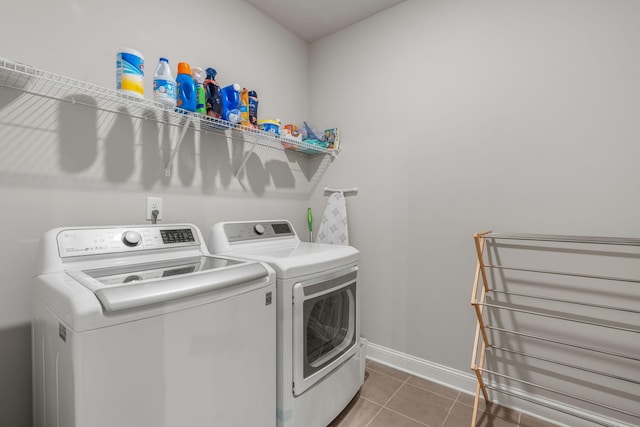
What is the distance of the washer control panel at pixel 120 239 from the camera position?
115 cm

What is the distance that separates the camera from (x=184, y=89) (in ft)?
4.82

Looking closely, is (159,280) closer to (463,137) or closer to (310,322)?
(310,322)

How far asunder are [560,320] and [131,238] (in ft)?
7.14

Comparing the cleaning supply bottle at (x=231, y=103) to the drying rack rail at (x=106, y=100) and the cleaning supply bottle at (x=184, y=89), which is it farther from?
the cleaning supply bottle at (x=184, y=89)

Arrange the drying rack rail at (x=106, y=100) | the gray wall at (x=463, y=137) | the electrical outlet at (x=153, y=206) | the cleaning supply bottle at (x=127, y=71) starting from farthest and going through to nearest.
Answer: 1. the electrical outlet at (x=153, y=206)
2. the gray wall at (x=463, y=137)
3. the cleaning supply bottle at (x=127, y=71)
4. the drying rack rail at (x=106, y=100)

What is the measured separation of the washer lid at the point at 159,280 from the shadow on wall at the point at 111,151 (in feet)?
1.66

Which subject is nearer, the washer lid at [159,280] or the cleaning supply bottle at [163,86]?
the washer lid at [159,280]

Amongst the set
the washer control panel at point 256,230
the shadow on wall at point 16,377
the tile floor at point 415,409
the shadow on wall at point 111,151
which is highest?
the shadow on wall at point 111,151

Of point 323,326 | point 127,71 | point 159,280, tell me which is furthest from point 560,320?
point 127,71

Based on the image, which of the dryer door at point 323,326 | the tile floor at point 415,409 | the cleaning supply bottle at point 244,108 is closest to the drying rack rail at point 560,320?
the tile floor at point 415,409

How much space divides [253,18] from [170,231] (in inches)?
66.2

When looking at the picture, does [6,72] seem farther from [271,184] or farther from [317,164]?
[317,164]

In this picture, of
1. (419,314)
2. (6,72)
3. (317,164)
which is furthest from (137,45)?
(419,314)

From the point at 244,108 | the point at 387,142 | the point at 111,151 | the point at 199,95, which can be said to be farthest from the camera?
the point at 387,142
